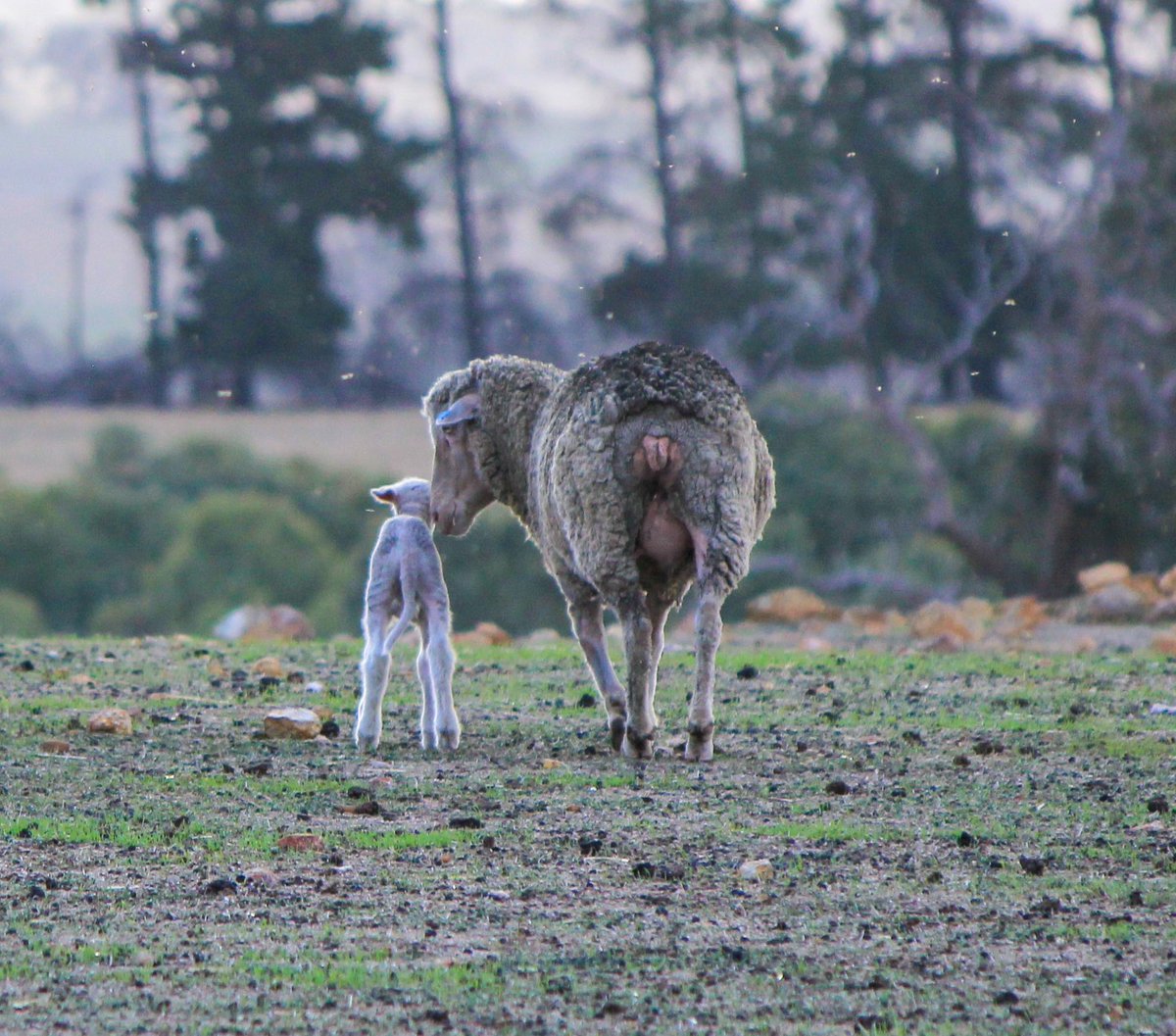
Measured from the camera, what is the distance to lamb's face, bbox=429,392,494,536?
33.7ft

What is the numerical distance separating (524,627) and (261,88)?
16874mm

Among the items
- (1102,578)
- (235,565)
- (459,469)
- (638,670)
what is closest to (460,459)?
(459,469)

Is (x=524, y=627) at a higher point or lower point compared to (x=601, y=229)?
lower

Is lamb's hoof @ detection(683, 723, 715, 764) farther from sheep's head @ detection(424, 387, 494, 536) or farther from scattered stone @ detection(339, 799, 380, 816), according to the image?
sheep's head @ detection(424, 387, 494, 536)

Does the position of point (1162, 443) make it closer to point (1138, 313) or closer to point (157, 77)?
point (1138, 313)

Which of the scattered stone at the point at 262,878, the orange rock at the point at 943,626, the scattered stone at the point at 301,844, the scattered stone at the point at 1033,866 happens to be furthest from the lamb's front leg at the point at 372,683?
the orange rock at the point at 943,626

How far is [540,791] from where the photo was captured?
842 cm

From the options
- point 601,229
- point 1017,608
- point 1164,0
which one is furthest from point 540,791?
point 601,229

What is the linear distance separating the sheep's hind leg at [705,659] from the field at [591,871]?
8.5 inches

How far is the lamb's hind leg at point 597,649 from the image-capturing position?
9.45m

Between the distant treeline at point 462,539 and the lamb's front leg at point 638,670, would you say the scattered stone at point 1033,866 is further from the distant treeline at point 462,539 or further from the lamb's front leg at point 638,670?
the distant treeline at point 462,539

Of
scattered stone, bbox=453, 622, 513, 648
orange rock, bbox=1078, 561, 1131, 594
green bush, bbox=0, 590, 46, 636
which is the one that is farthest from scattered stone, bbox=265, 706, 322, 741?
green bush, bbox=0, 590, 46, 636

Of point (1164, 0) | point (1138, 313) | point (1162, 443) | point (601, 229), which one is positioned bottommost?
point (1162, 443)

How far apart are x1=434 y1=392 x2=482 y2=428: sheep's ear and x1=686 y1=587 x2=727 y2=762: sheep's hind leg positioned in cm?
188
